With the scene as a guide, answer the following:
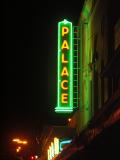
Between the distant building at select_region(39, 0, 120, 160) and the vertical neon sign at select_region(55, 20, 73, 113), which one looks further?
the vertical neon sign at select_region(55, 20, 73, 113)

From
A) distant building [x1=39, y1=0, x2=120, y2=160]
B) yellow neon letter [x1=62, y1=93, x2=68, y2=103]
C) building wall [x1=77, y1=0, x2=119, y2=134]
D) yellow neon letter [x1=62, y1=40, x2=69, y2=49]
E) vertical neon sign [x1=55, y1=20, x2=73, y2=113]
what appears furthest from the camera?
yellow neon letter [x1=62, y1=40, x2=69, y2=49]

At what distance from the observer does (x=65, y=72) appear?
2533 centimetres

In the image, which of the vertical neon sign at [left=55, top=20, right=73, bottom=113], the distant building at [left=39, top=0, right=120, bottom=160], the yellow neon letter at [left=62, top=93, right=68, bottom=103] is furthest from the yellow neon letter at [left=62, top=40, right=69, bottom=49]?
the yellow neon letter at [left=62, top=93, right=68, bottom=103]

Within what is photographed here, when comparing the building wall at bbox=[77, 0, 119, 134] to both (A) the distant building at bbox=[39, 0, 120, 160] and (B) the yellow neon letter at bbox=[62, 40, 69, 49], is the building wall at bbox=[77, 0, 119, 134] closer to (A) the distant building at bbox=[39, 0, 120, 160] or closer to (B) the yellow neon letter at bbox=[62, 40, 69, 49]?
(A) the distant building at bbox=[39, 0, 120, 160]

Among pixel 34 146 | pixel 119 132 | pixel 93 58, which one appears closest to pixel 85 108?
pixel 93 58

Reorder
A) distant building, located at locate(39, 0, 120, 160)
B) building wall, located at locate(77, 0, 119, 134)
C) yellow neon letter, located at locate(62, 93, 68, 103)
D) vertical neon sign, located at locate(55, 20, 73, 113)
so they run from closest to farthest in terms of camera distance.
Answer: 1. distant building, located at locate(39, 0, 120, 160)
2. building wall, located at locate(77, 0, 119, 134)
3. vertical neon sign, located at locate(55, 20, 73, 113)
4. yellow neon letter, located at locate(62, 93, 68, 103)

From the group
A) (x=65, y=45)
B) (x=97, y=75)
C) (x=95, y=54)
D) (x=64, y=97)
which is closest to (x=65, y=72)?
(x=64, y=97)

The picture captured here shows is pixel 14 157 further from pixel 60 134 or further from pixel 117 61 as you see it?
pixel 117 61

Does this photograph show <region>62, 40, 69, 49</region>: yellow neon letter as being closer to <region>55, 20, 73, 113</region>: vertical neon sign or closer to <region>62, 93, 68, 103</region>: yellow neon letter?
<region>55, 20, 73, 113</region>: vertical neon sign

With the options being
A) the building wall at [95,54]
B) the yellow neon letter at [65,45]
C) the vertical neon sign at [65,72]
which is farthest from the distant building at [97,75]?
the yellow neon letter at [65,45]

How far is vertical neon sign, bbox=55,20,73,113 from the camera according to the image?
82.6ft

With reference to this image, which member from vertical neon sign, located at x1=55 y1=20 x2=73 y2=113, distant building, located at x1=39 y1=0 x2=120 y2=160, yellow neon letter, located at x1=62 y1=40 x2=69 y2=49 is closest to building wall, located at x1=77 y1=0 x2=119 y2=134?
distant building, located at x1=39 y1=0 x2=120 y2=160

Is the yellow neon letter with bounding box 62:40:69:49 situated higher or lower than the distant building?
higher

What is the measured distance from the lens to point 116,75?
16812 millimetres
